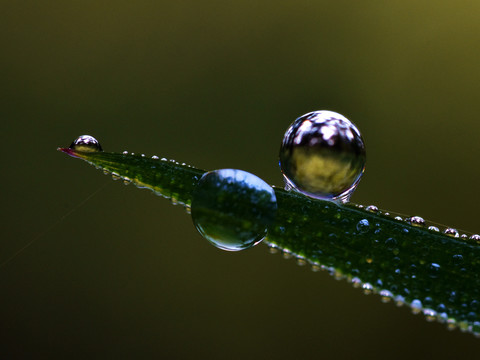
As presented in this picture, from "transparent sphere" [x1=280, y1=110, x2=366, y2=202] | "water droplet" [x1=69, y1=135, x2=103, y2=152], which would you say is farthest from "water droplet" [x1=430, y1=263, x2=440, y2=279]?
"water droplet" [x1=69, y1=135, x2=103, y2=152]

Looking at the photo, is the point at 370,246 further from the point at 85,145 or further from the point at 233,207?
the point at 85,145

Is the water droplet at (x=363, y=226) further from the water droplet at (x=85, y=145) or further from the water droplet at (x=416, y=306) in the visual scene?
the water droplet at (x=85, y=145)

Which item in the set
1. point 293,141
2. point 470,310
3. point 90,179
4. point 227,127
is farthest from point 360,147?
point 90,179

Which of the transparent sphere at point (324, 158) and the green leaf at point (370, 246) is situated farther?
the transparent sphere at point (324, 158)

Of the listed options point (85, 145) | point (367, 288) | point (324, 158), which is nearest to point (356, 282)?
point (367, 288)

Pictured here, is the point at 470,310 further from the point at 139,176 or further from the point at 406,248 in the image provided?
the point at 139,176

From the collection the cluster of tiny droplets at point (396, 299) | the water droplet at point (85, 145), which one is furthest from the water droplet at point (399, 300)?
the water droplet at point (85, 145)

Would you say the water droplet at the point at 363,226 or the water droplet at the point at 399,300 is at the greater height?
the water droplet at the point at 363,226
